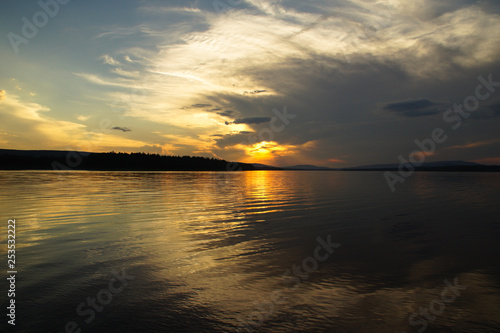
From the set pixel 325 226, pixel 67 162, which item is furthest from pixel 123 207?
pixel 67 162

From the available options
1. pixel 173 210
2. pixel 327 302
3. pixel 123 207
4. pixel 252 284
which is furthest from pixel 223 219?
pixel 327 302

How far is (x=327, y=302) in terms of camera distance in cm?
797

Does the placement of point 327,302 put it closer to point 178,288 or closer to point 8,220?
point 178,288

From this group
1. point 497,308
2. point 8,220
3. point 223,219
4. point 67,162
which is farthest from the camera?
point 67,162

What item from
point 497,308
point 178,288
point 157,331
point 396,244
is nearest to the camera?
point 157,331

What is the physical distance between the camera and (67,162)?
191 metres

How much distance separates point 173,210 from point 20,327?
17531 mm

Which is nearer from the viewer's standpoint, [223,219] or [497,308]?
[497,308]

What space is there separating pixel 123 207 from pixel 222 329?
21.0m

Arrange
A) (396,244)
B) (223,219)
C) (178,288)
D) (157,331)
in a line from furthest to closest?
(223,219) → (396,244) → (178,288) → (157,331)

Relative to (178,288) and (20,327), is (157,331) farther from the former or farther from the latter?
(20,327)

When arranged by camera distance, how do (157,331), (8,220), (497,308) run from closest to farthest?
1. (157,331)
2. (497,308)
3. (8,220)

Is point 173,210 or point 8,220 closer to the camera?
point 8,220

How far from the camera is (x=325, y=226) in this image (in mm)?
18703
